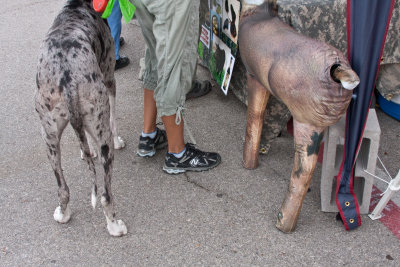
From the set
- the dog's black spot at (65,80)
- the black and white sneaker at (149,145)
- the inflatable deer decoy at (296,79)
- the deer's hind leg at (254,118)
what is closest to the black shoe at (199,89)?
the black and white sneaker at (149,145)

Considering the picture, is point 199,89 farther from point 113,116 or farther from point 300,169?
point 300,169

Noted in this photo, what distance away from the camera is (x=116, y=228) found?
2557 mm

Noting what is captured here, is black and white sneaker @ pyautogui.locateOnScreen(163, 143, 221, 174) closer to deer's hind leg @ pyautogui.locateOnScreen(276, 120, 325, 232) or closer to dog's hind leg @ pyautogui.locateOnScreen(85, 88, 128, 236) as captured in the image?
dog's hind leg @ pyautogui.locateOnScreen(85, 88, 128, 236)

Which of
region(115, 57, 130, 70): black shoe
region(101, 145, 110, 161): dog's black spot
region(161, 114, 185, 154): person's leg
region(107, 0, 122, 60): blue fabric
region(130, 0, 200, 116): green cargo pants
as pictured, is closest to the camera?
region(101, 145, 110, 161): dog's black spot

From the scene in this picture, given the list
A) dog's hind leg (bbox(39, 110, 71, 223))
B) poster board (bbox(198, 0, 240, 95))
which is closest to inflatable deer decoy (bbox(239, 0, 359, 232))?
poster board (bbox(198, 0, 240, 95))

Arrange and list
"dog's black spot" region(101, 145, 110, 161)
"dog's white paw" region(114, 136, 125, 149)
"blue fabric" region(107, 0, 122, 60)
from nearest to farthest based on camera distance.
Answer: "dog's black spot" region(101, 145, 110, 161) < "dog's white paw" region(114, 136, 125, 149) < "blue fabric" region(107, 0, 122, 60)

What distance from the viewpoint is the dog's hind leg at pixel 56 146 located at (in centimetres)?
226

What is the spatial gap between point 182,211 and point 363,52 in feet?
5.00

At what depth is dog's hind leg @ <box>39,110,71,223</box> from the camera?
2.26 m

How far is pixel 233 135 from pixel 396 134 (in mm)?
1389

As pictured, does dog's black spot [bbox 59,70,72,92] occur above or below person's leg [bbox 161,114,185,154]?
above

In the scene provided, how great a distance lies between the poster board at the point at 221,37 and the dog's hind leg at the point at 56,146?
157cm

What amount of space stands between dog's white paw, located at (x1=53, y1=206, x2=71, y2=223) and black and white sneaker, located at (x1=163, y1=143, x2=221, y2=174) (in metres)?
0.79

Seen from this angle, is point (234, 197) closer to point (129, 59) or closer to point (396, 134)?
point (396, 134)
